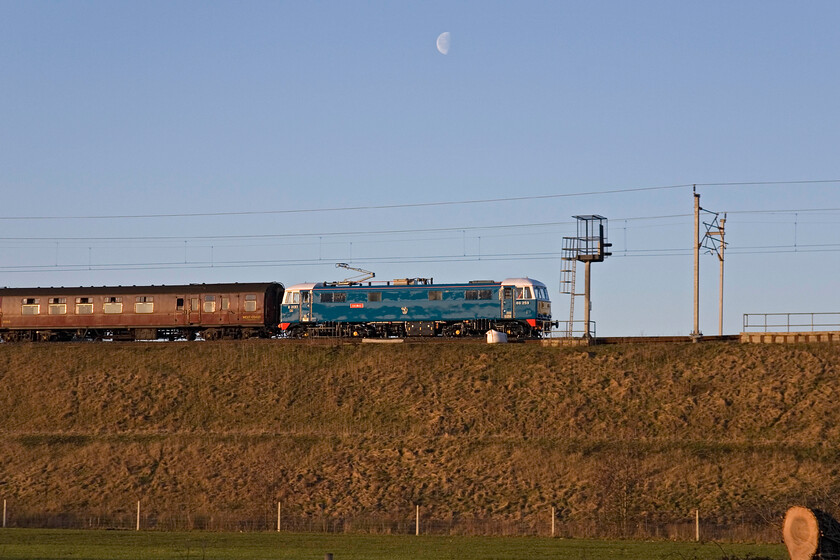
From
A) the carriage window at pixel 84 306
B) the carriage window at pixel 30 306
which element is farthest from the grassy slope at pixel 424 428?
the carriage window at pixel 30 306

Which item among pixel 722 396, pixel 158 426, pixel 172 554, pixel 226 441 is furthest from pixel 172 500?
pixel 722 396

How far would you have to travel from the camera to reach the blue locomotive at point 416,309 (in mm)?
62694

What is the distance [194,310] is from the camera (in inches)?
2633

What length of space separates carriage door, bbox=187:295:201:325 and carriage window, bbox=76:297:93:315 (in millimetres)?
6428

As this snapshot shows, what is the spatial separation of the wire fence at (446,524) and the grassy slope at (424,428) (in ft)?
3.10

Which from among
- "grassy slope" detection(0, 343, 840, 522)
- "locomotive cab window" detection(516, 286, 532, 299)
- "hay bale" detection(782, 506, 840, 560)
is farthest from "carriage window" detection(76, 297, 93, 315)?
"hay bale" detection(782, 506, 840, 560)

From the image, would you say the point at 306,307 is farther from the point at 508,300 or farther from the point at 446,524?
the point at 446,524

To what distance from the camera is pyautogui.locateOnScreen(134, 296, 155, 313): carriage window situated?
67500 mm

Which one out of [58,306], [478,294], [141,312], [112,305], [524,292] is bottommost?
[141,312]

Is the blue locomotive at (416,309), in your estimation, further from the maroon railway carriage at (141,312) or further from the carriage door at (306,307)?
the maroon railway carriage at (141,312)

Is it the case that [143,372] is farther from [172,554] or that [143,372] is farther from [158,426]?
[172,554]

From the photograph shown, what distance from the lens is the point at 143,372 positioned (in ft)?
195

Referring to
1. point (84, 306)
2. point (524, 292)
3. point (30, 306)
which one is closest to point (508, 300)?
point (524, 292)

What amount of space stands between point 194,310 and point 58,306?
29.3 ft
